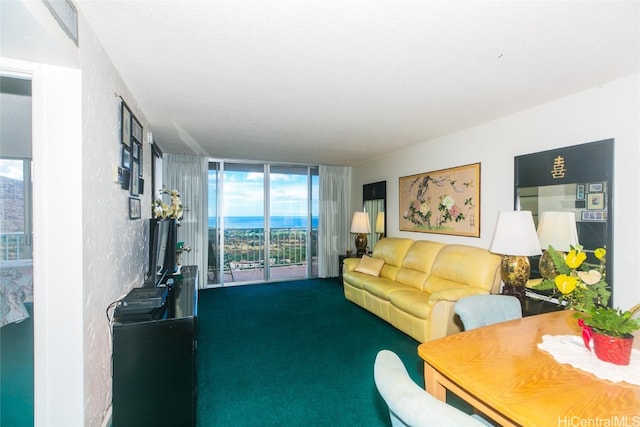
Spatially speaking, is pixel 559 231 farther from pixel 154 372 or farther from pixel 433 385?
pixel 154 372

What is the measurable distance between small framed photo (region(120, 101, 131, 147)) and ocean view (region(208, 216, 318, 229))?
3200mm

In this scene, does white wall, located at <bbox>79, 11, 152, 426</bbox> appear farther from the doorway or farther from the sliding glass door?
the sliding glass door

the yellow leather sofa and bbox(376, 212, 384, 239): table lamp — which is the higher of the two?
bbox(376, 212, 384, 239): table lamp

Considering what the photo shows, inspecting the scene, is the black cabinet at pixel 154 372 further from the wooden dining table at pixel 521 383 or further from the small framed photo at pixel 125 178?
the wooden dining table at pixel 521 383

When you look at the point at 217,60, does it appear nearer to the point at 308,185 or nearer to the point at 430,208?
the point at 430,208

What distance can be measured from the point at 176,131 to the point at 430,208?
3663 mm

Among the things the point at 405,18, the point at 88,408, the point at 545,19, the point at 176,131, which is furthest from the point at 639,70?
the point at 176,131

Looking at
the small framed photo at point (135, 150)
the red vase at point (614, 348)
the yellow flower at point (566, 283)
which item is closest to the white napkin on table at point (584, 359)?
the red vase at point (614, 348)

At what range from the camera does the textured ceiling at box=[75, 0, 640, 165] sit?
1442 millimetres

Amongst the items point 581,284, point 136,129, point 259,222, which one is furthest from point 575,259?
point 259,222

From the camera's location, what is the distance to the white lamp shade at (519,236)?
2.41 metres

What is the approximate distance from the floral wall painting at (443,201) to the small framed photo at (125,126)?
3619 mm

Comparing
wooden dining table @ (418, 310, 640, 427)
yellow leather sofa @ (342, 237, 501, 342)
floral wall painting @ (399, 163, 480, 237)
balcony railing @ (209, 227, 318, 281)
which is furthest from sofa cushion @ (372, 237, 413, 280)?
wooden dining table @ (418, 310, 640, 427)

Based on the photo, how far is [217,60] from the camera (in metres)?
1.94
